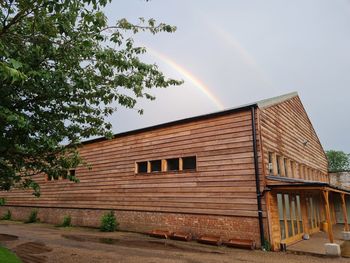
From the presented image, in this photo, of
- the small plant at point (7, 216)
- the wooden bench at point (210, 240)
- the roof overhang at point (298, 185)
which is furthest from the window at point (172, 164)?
the small plant at point (7, 216)

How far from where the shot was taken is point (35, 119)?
21.0 feet

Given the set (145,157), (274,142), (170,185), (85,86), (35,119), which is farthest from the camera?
(145,157)

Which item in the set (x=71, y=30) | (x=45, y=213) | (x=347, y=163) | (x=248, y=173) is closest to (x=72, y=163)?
(x=71, y=30)

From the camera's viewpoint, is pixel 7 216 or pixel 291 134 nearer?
pixel 291 134

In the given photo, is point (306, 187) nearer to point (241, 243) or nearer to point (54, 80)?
point (241, 243)

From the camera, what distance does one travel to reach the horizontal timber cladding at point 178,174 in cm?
1274

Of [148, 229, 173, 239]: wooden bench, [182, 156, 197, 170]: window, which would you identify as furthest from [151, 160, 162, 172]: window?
[148, 229, 173, 239]: wooden bench

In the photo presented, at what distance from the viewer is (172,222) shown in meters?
14.6

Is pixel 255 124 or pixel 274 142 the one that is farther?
pixel 274 142

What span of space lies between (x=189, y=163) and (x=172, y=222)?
10.4 ft

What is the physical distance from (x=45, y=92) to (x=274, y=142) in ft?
37.9

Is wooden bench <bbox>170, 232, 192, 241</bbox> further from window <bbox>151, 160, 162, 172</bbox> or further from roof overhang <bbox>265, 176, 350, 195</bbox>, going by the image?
roof overhang <bbox>265, 176, 350, 195</bbox>

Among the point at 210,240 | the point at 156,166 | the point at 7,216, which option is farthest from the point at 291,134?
the point at 7,216

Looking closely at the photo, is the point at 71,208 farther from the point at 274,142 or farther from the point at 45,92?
the point at 45,92
